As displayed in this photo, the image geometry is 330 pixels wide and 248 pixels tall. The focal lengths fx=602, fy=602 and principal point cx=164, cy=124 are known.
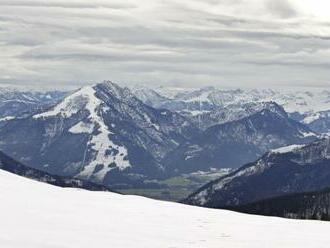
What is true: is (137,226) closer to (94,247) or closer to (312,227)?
(94,247)

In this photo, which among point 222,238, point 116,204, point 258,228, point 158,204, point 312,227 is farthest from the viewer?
point 158,204

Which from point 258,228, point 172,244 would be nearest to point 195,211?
point 258,228

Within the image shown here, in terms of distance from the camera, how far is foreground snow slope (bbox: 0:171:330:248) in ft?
61.9

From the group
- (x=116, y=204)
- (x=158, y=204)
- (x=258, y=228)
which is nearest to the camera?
(x=258, y=228)

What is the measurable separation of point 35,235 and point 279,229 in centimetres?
1076

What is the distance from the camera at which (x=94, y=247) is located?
17.8 meters

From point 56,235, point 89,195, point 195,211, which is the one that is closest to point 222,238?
point 56,235

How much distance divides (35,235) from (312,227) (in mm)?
13314

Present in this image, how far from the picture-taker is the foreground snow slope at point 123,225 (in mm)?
18875

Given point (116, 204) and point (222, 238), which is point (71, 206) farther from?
point (222, 238)

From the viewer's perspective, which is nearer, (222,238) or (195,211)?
(222,238)

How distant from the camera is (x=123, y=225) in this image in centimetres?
2239

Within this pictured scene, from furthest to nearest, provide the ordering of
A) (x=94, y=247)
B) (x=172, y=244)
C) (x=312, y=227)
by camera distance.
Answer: (x=312, y=227)
(x=172, y=244)
(x=94, y=247)

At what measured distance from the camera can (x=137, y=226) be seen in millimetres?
22406
